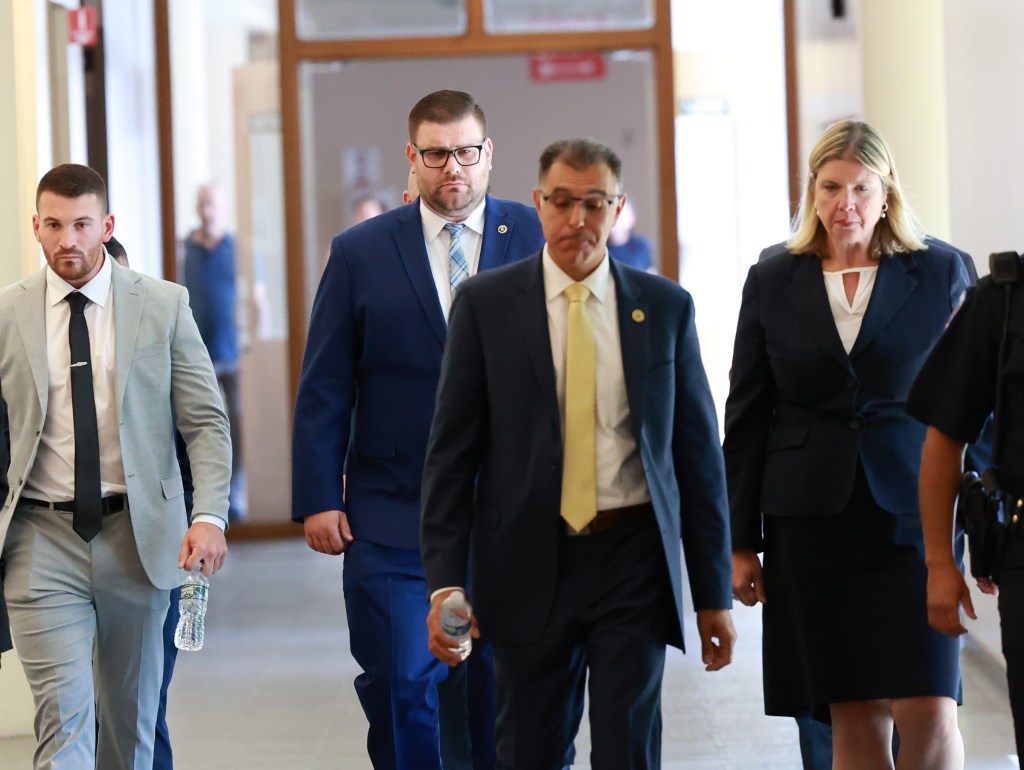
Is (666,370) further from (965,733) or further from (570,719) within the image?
(965,733)

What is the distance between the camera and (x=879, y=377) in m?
3.55

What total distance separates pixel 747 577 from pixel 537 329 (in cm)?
105

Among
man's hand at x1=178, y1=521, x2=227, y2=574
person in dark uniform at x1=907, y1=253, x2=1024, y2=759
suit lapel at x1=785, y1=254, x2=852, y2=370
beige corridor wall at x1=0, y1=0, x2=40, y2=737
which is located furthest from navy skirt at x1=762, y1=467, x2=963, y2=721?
beige corridor wall at x1=0, y1=0, x2=40, y2=737

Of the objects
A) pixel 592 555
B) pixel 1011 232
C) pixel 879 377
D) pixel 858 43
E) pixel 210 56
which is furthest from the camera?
pixel 210 56

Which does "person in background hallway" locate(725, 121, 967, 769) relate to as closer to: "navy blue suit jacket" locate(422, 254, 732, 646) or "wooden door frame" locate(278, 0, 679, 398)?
"navy blue suit jacket" locate(422, 254, 732, 646)

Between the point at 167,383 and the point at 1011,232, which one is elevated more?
the point at 1011,232

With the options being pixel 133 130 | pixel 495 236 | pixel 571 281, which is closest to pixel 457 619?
pixel 571 281

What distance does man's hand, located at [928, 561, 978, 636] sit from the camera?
3000 millimetres

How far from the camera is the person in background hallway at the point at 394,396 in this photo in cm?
383

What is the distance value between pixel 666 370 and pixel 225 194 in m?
7.23

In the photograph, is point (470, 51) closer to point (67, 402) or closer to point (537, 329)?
point (67, 402)

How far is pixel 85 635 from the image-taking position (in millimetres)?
3818

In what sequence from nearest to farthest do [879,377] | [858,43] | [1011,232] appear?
[879,377], [1011,232], [858,43]

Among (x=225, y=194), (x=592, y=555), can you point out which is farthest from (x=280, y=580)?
(x=592, y=555)
